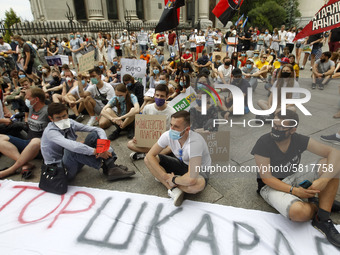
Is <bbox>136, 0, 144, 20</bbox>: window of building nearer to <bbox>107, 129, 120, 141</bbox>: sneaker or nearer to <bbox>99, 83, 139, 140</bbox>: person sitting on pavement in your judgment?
<bbox>99, 83, 139, 140</bbox>: person sitting on pavement

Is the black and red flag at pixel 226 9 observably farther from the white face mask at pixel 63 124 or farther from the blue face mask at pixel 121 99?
the white face mask at pixel 63 124

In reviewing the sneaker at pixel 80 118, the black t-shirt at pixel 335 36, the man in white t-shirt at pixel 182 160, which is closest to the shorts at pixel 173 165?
the man in white t-shirt at pixel 182 160

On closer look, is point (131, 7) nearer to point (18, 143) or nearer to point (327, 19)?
point (18, 143)

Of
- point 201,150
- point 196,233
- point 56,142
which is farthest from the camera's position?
point 56,142

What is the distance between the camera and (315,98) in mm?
2104

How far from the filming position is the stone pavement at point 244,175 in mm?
2129

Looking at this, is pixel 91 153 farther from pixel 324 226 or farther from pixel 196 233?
pixel 324 226

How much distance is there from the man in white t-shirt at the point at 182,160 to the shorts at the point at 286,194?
692 millimetres

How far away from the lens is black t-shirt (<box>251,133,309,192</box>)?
84.5 inches

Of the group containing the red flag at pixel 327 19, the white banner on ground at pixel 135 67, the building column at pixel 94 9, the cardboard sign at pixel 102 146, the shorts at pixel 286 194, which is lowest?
the shorts at pixel 286 194

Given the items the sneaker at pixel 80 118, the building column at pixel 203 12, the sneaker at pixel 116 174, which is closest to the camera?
the sneaker at pixel 116 174

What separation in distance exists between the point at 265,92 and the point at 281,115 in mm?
329

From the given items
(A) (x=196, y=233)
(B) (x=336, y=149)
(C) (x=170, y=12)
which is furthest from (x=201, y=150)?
(C) (x=170, y=12)

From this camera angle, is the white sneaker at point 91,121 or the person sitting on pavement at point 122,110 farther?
the white sneaker at point 91,121
